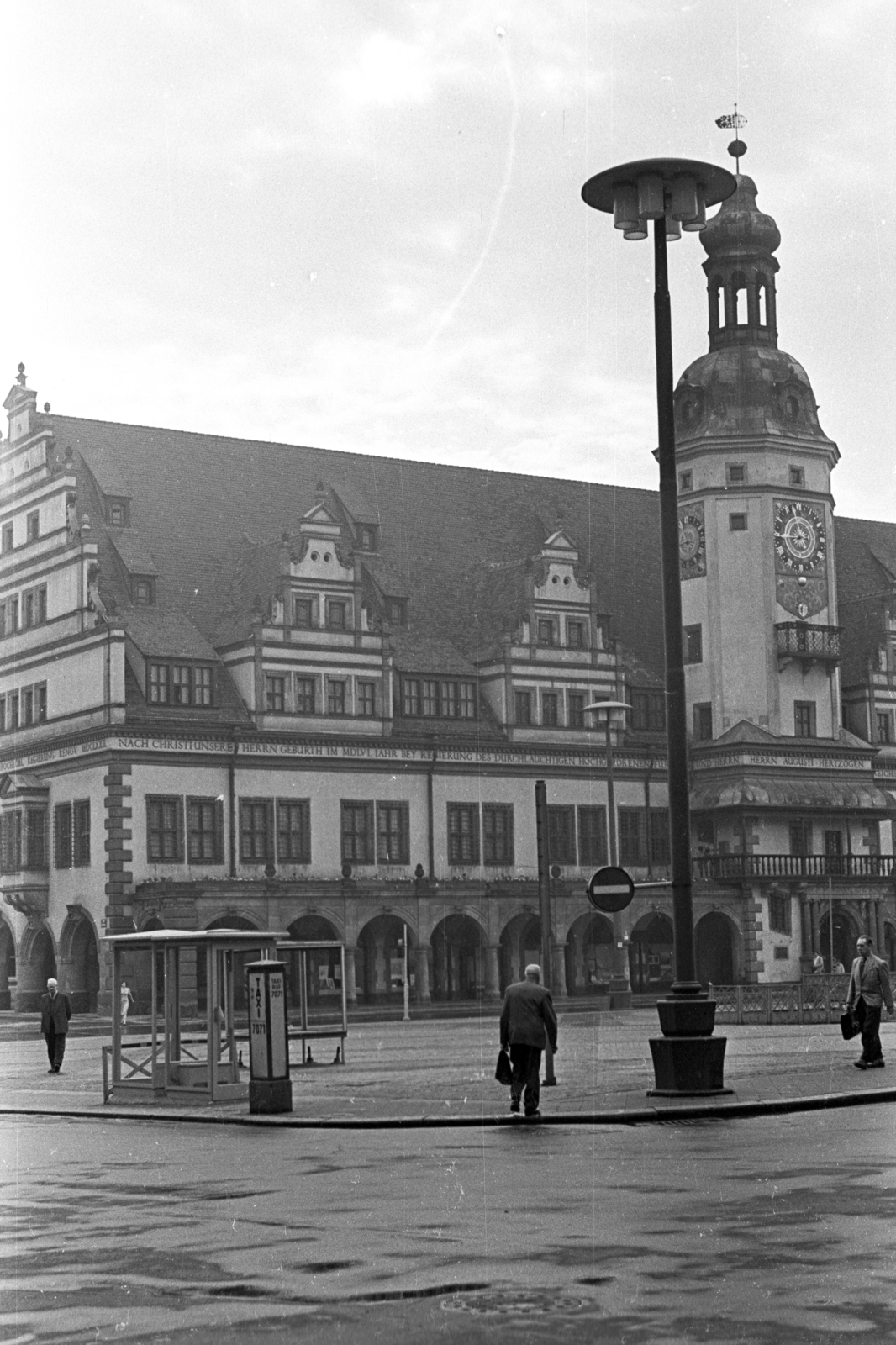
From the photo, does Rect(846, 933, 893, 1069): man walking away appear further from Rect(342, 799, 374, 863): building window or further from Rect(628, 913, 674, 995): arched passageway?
Rect(628, 913, 674, 995): arched passageway

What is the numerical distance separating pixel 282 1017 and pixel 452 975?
48.0 m

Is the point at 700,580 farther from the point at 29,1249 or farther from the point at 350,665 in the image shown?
the point at 29,1249

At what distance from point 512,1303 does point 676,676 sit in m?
13.9

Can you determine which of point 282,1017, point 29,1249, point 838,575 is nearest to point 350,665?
point 838,575

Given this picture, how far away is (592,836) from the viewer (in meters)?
76.1

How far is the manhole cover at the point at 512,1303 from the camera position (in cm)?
988

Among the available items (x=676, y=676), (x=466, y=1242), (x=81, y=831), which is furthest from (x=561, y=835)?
(x=466, y=1242)

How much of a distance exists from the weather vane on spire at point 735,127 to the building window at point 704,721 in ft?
66.7

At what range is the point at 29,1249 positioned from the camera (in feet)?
41.1

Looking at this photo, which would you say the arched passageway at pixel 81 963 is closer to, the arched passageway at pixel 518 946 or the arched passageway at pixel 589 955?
the arched passageway at pixel 518 946

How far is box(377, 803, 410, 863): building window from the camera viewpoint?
233 feet

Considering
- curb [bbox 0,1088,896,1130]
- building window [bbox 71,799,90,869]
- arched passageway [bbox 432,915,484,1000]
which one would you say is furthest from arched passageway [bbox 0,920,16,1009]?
curb [bbox 0,1088,896,1130]

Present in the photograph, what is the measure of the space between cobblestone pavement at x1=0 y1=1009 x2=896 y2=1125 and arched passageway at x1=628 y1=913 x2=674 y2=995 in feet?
88.9

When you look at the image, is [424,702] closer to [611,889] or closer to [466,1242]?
[611,889]
